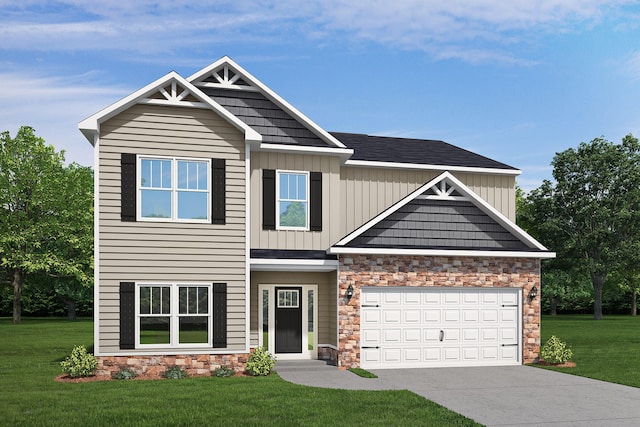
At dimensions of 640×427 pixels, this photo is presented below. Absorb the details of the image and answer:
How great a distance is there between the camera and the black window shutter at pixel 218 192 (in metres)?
16.3

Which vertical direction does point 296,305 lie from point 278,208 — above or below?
below

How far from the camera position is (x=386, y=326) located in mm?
17609

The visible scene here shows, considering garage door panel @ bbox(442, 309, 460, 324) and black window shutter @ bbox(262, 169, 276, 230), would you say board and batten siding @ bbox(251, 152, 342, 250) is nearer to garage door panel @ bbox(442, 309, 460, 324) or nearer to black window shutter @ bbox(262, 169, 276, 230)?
black window shutter @ bbox(262, 169, 276, 230)

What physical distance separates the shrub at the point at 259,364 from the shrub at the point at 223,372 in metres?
0.48

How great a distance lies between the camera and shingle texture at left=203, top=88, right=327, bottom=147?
720 inches

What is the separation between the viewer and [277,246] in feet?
59.0

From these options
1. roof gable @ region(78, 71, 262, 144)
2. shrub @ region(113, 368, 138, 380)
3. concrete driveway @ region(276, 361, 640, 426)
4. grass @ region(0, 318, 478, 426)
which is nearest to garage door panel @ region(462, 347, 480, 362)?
concrete driveway @ region(276, 361, 640, 426)

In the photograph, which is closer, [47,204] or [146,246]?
[146,246]

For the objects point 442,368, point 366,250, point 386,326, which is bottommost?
point 442,368

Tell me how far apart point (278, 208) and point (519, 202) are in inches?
1527

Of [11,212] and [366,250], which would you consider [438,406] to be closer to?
[366,250]

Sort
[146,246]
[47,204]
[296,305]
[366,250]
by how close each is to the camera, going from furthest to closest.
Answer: [47,204] → [296,305] → [366,250] → [146,246]

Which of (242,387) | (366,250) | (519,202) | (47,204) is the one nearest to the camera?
(242,387)

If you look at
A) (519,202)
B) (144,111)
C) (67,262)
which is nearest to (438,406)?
(144,111)
